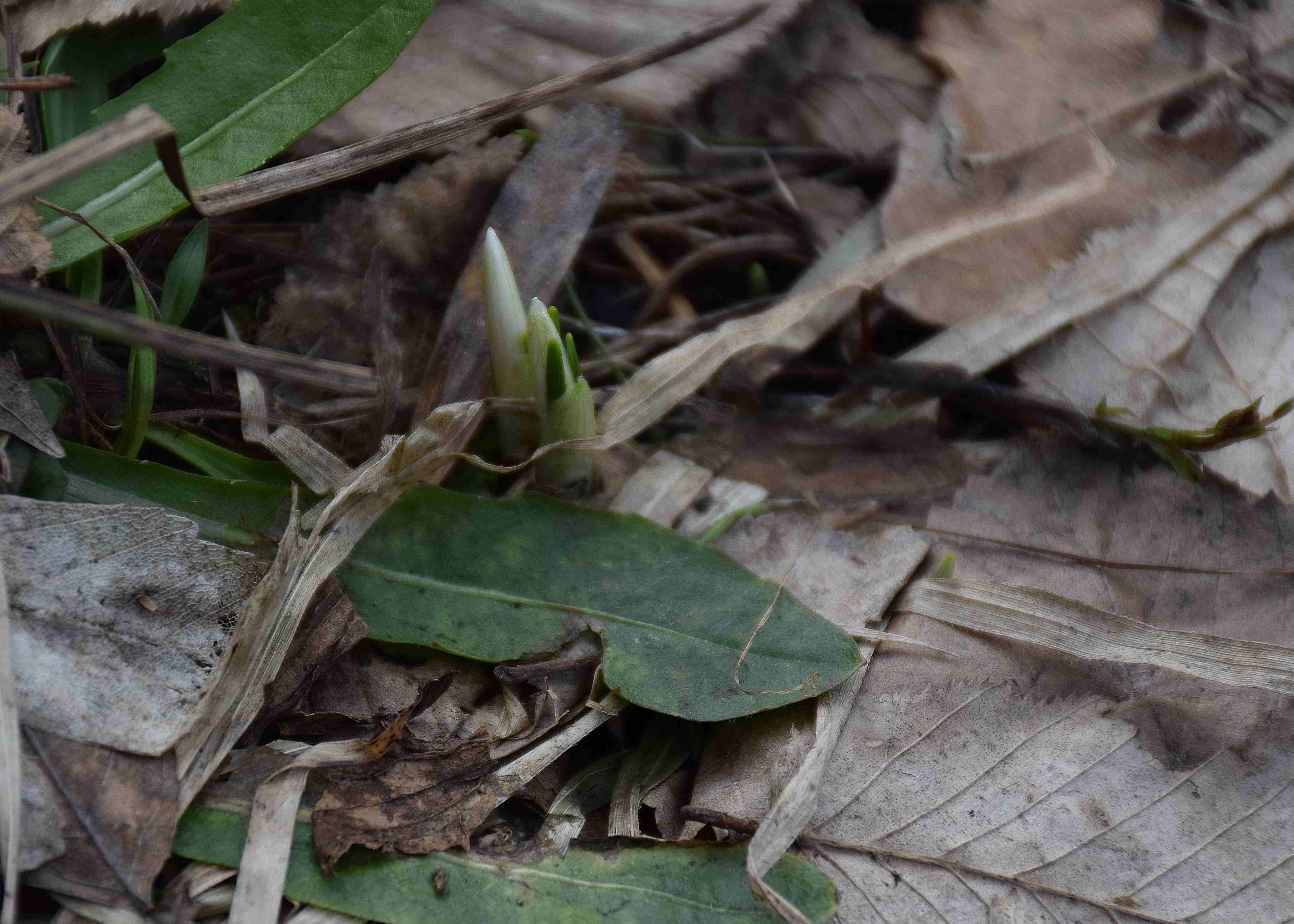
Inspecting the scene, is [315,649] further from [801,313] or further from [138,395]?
[801,313]

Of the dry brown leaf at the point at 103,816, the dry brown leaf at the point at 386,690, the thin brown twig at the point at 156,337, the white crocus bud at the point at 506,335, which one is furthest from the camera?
the white crocus bud at the point at 506,335

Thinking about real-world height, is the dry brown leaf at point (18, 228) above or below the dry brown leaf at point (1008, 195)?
above

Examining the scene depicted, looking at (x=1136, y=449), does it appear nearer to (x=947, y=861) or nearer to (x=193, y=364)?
(x=947, y=861)

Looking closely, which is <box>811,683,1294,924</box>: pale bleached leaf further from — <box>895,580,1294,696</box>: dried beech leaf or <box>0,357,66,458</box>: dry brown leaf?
<box>0,357,66,458</box>: dry brown leaf

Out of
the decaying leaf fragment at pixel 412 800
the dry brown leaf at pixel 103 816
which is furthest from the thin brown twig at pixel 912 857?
the dry brown leaf at pixel 103 816

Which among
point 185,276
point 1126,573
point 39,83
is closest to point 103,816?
point 185,276

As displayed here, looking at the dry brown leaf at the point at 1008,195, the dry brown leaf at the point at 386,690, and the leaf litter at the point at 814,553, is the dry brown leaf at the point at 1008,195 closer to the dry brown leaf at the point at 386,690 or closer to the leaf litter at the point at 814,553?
the leaf litter at the point at 814,553
